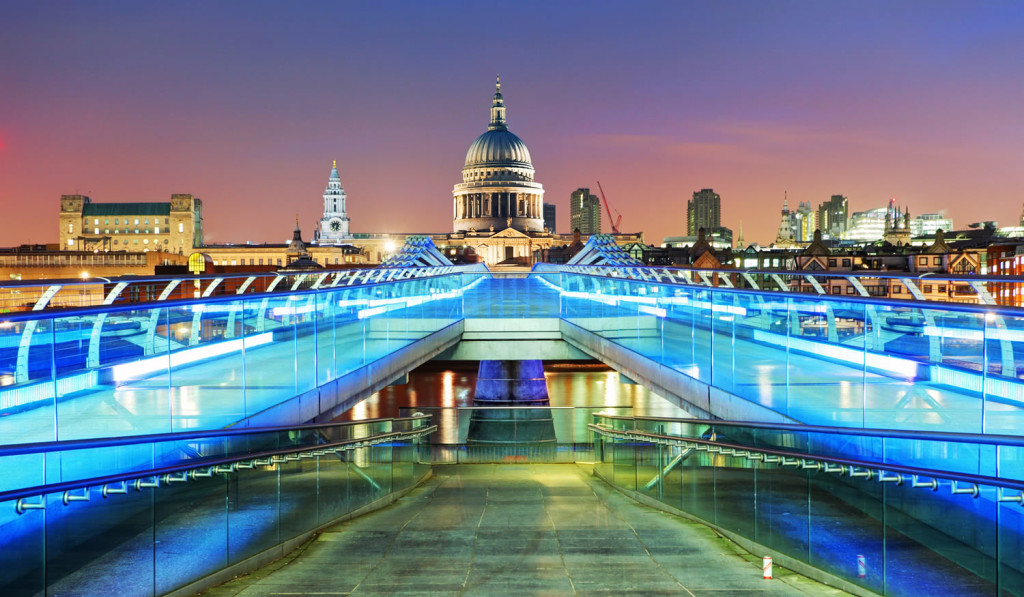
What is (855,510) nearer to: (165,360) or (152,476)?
(152,476)

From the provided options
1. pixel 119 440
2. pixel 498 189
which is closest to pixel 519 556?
pixel 119 440

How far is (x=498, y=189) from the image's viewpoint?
16338 cm

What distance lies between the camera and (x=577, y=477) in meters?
16.0

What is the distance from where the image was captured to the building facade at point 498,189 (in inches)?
6457

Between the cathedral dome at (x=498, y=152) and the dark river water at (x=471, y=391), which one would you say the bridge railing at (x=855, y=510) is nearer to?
the dark river water at (x=471, y=391)

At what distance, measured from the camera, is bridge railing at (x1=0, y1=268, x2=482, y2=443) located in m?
6.09

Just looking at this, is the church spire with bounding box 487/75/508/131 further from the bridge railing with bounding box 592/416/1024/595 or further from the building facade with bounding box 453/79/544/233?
the bridge railing with bounding box 592/416/1024/595

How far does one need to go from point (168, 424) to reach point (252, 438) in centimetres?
83

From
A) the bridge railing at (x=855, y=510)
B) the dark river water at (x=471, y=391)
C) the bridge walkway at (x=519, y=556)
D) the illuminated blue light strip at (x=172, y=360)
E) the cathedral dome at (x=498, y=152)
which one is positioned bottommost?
the dark river water at (x=471, y=391)

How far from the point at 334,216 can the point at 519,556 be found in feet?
600

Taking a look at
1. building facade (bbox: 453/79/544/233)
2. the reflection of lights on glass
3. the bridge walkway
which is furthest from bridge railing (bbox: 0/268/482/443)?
building facade (bbox: 453/79/544/233)

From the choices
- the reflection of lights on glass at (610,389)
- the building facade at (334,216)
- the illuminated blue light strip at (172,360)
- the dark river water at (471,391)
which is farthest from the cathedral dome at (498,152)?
the illuminated blue light strip at (172,360)

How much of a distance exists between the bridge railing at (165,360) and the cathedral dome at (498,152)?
15590 cm

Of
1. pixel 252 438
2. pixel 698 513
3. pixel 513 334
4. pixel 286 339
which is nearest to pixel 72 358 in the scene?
pixel 252 438
